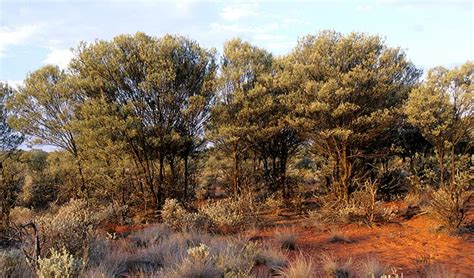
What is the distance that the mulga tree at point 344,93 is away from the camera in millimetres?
15508

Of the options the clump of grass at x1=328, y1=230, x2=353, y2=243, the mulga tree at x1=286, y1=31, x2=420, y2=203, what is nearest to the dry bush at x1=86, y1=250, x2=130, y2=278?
the clump of grass at x1=328, y1=230, x2=353, y2=243

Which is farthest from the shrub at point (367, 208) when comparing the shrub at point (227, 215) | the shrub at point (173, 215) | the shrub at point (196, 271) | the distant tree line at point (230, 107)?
the shrub at point (196, 271)

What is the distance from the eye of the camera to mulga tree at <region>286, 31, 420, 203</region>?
15.5m

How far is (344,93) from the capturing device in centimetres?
1534

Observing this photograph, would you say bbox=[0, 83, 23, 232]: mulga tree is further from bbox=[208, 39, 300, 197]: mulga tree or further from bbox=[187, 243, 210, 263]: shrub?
bbox=[187, 243, 210, 263]: shrub

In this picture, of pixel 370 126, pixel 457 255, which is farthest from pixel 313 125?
pixel 457 255

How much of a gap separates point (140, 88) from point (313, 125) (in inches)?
319

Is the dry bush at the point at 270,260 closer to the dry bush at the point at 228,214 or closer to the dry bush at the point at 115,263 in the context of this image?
the dry bush at the point at 115,263

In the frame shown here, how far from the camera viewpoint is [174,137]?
16.5 m

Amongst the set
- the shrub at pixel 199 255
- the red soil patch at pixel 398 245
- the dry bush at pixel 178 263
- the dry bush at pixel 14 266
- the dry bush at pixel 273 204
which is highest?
the dry bush at pixel 14 266

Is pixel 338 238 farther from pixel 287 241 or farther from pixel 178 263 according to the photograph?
pixel 178 263

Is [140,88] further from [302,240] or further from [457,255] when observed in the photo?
[457,255]

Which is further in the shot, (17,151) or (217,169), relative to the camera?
(217,169)

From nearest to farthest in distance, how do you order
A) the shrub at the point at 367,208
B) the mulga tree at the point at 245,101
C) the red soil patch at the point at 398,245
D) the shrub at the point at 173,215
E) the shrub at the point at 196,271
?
the shrub at the point at 196,271 < the red soil patch at the point at 398,245 < the shrub at the point at 173,215 < the shrub at the point at 367,208 < the mulga tree at the point at 245,101
